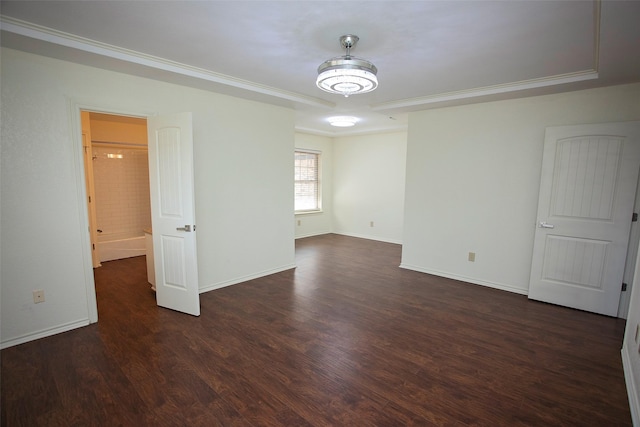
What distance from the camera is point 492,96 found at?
3730 millimetres

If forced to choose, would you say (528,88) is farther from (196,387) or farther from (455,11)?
(196,387)

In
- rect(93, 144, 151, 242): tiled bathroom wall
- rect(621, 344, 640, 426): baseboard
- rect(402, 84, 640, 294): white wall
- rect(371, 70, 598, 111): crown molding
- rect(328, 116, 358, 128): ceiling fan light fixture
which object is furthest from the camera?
rect(93, 144, 151, 242): tiled bathroom wall

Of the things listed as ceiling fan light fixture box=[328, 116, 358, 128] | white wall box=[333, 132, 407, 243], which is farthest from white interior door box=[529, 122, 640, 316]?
white wall box=[333, 132, 407, 243]

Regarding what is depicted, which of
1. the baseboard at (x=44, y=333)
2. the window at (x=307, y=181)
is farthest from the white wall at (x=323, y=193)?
the baseboard at (x=44, y=333)

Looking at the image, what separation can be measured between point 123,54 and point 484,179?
14.2 feet

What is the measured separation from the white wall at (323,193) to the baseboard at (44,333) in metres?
4.80

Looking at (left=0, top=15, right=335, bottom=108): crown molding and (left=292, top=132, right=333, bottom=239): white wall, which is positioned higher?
(left=0, top=15, right=335, bottom=108): crown molding

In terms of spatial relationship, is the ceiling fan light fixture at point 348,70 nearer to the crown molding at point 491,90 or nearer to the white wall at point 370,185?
the crown molding at point 491,90

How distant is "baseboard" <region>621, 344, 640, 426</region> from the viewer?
1877 millimetres

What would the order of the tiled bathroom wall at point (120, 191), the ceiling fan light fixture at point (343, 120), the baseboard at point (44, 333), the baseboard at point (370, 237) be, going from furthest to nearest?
the baseboard at point (370, 237) → the tiled bathroom wall at point (120, 191) → the ceiling fan light fixture at point (343, 120) → the baseboard at point (44, 333)

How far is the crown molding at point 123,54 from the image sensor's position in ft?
7.20

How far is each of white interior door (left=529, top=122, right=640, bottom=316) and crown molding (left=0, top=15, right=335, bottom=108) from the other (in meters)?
3.31

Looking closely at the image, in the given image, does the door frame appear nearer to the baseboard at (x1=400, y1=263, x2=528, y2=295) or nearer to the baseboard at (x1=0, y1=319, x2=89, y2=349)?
the baseboard at (x1=0, y1=319, x2=89, y2=349)

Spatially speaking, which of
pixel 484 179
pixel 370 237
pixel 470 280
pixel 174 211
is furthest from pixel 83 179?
pixel 370 237
